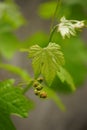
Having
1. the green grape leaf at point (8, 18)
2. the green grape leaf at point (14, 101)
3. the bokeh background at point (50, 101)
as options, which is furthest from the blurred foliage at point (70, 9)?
the green grape leaf at point (14, 101)

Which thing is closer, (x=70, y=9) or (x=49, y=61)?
(x=49, y=61)

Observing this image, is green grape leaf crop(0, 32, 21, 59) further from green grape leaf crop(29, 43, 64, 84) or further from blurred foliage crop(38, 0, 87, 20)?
green grape leaf crop(29, 43, 64, 84)

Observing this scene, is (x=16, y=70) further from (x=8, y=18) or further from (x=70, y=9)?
(x=70, y=9)

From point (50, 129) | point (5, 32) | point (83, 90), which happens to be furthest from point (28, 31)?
point (5, 32)

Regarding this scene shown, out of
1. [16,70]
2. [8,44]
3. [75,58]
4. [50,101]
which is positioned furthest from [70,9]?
[50,101]

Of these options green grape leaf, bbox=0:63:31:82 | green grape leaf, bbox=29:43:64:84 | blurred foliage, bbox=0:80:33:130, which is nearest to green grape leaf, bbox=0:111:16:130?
blurred foliage, bbox=0:80:33:130

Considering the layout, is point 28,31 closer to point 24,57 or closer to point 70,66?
point 24,57
